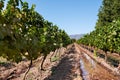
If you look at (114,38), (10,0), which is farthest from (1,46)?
(114,38)

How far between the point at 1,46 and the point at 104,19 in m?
84.3

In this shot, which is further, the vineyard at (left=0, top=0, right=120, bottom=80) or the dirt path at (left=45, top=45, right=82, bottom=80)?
the dirt path at (left=45, top=45, right=82, bottom=80)

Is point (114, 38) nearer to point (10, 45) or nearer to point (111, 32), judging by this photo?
point (111, 32)

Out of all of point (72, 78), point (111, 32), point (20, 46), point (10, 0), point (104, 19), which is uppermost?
point (104, 19)

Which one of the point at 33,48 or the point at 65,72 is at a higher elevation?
the point at 33,48

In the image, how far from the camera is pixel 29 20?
74.3 feet

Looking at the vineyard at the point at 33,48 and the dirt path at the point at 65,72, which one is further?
the dirt path at the point at 65,72

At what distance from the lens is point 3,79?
2405cm

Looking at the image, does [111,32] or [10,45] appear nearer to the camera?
[10,45]

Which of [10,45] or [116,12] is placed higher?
[116,12]

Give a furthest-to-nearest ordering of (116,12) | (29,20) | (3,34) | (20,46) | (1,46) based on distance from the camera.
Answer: (116,12) → (29,20) → (20,46) → (1,46) → (3,34)

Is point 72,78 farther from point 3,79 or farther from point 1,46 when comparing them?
point 1,46

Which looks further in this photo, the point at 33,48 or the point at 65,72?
the point at 65,72

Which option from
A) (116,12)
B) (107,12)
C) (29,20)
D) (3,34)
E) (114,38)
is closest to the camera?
(3,34)
